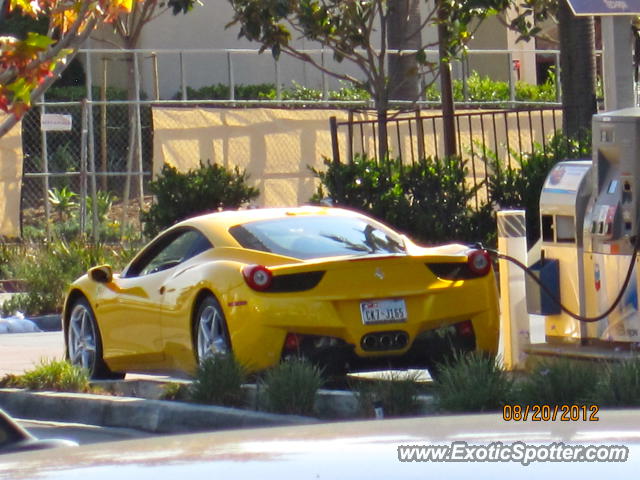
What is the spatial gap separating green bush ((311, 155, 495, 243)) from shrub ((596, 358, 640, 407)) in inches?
307

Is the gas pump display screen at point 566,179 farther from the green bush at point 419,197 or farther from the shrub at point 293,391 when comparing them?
the green bush at point 419,197

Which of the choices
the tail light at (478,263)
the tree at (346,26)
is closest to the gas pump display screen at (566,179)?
the tail light at (478,263)

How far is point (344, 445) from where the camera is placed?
8.21 feet

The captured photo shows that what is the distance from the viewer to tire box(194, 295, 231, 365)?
8734 millimetres

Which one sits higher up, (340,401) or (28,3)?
(28,3)

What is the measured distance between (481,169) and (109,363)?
13.2 m

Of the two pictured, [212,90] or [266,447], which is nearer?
[266,447]

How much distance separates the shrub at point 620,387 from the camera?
6.82 m

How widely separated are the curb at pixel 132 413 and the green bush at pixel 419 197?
6512 millimetres

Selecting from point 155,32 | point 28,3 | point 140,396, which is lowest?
point 140,396

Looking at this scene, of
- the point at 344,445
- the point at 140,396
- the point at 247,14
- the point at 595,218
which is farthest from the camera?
the point at 247,14

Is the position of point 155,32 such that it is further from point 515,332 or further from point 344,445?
point 344,445

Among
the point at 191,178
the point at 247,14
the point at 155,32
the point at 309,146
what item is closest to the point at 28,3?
the point at 247,14

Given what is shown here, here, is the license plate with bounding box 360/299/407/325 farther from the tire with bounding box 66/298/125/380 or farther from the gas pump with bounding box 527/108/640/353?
the tire with bounding box 66/298/125/380
